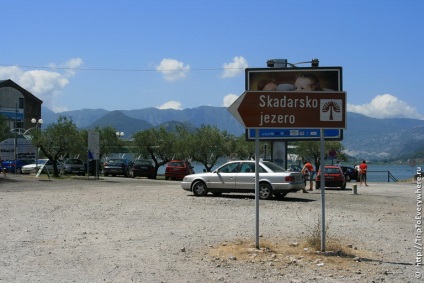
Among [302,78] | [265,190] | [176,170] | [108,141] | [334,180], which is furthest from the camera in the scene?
[108,141]

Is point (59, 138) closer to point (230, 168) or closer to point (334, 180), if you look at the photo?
point (334, 180)

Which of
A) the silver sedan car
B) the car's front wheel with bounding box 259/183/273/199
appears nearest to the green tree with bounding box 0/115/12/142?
the silver sedan car

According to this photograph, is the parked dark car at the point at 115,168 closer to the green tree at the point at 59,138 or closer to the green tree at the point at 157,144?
the green tree at the point at 59,138

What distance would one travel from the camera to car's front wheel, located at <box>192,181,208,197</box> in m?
21.5

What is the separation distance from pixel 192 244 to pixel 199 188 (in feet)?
37.5

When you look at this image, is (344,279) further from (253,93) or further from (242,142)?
(242,142)

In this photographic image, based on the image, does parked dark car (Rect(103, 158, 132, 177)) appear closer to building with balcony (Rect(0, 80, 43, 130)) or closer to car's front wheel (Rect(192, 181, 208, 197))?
car's front wheel (Rect(192, 181, 208, 197))

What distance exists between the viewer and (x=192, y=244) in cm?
1014

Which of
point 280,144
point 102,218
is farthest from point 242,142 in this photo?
point 102,218

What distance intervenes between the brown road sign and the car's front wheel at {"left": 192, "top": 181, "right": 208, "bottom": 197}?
12180 millimetres

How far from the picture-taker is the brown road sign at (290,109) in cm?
946

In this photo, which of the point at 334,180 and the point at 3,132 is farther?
the point at 3,132

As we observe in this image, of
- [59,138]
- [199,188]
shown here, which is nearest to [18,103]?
[59,138]

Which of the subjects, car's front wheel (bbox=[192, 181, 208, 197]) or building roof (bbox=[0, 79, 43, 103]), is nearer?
car's front wheel (bbox=[192, 181, 208, 197])
